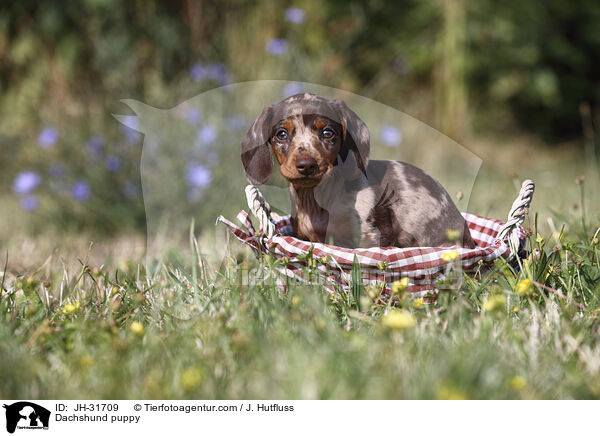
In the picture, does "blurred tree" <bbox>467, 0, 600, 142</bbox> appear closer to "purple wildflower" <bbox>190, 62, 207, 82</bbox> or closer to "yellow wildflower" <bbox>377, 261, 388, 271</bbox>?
"purple wildflower" <bbox>190, 62, 207, 82</bbox>

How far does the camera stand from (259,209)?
5.35ft

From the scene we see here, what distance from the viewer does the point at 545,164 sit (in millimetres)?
4207

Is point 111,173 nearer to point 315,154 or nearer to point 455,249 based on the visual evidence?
point 315,154

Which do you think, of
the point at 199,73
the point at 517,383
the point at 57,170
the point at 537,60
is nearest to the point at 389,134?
the point at 517,383

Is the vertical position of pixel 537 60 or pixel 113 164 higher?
pixel 537 60

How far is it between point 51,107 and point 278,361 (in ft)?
12.2

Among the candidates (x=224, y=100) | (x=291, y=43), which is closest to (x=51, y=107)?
(x=291, y=43)

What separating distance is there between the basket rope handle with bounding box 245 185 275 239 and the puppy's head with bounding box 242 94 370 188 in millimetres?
84

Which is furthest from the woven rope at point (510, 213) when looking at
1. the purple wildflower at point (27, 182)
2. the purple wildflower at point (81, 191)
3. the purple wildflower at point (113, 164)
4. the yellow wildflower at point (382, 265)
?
the purple wildflower at point (27, 182)

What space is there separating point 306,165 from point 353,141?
0.17 meters

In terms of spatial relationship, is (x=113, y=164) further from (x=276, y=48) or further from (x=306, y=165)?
(x=306, y=165)

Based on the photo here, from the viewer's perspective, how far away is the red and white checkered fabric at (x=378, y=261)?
149 centimetres

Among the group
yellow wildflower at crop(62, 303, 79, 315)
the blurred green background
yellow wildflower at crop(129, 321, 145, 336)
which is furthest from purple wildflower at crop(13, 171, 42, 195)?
yellow wildflower at crop(129, 321, 145, 336)

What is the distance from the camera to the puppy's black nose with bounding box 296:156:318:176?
4.58 ft
